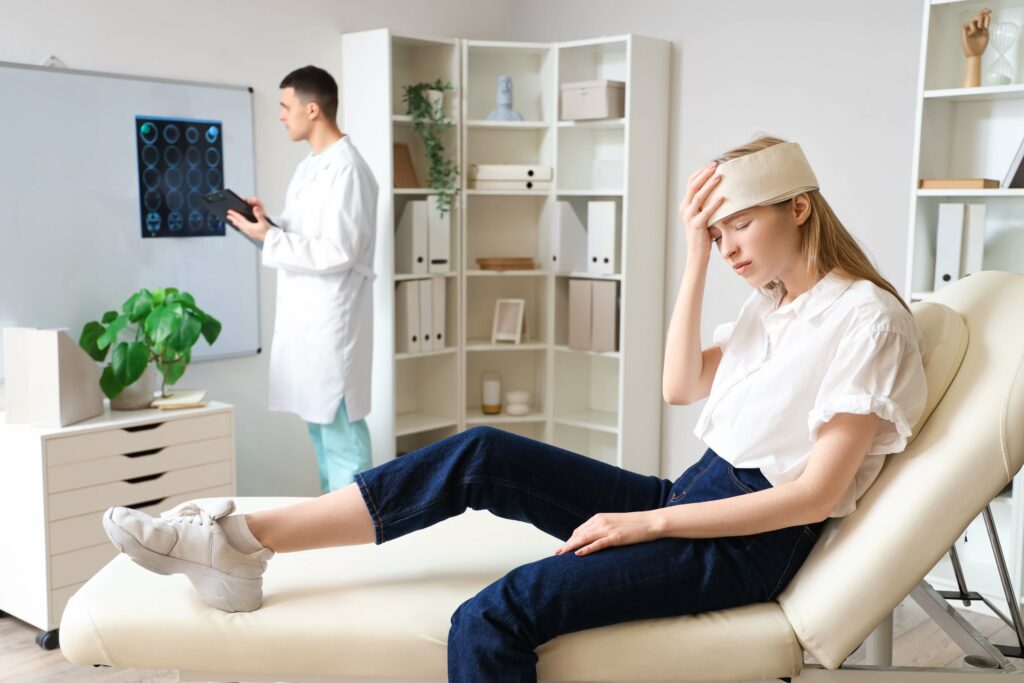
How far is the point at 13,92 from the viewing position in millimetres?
2793

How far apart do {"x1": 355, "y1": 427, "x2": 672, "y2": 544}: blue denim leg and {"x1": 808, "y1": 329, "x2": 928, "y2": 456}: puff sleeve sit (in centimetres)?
42

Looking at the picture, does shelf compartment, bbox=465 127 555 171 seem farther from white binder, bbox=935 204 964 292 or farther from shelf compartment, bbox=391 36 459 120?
white binder, bbox=935 204 964 292

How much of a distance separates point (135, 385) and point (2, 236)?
55 centimetres

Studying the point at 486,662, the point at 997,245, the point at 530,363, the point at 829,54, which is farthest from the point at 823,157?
the point at 486,662

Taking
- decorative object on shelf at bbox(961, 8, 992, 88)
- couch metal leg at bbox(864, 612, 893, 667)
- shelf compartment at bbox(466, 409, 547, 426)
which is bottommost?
couch metal leg at bbox(864, 612, 893, 667)

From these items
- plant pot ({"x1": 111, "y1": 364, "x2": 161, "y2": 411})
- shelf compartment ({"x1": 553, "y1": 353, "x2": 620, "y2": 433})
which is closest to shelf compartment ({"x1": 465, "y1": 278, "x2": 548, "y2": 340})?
shelf compartment ({"x1": 553, "y1": 353, "x2": 620, "y2": 433})

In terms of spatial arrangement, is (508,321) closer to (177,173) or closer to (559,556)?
(177,173)

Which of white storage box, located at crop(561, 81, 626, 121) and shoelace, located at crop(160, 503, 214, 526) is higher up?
white storage box, located at crop(561, 81, 626, 121)

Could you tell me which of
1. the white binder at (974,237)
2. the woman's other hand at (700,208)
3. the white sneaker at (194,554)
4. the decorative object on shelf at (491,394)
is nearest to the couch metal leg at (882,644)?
the woman's other hand at (700,208)

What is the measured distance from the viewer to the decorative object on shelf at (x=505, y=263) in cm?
385

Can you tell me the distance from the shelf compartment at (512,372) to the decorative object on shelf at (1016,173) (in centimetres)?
184

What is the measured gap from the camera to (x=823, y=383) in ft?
5.06

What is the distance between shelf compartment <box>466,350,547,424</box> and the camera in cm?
407

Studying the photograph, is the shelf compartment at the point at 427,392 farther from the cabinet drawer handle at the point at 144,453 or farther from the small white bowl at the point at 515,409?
the cabinet drawer handle at the point at 144,453
